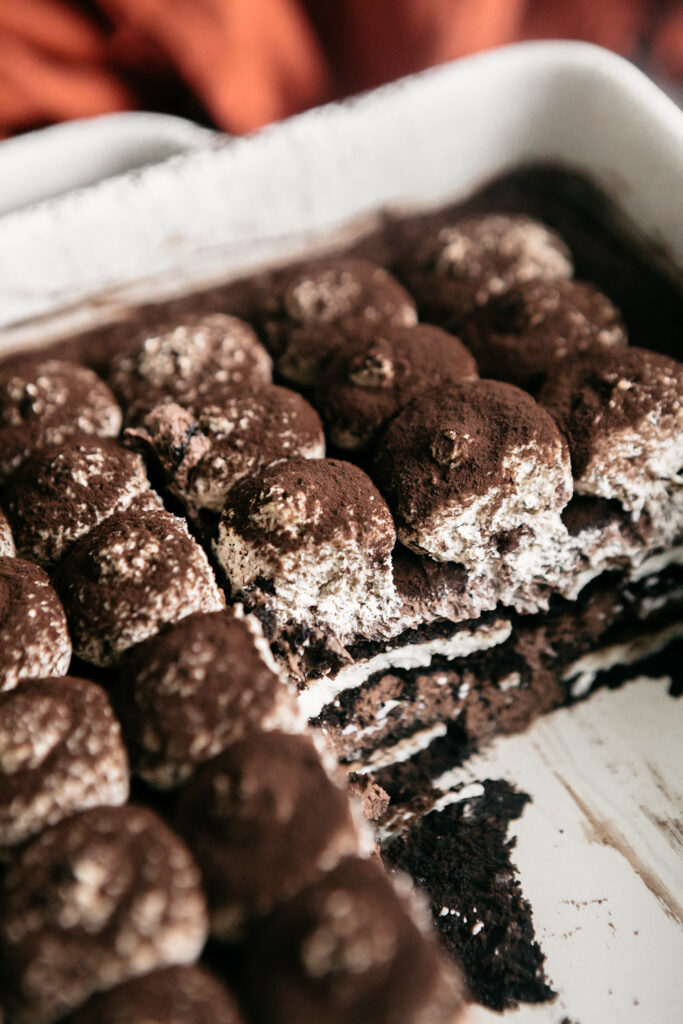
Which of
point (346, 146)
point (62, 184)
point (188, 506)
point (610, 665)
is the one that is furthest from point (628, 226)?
point (62, 184)

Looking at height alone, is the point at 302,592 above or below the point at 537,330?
below

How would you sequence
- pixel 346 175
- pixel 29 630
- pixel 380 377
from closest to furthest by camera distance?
pixel 29 630
pixel 380 377
pixel 346 175

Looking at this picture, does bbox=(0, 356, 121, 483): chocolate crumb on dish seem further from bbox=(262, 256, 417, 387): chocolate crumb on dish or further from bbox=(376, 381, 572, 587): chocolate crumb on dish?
bbox=(376, 381, 572, 587): chocolate crumb on dish

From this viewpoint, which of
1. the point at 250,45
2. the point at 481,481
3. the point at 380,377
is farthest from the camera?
the point at 250,45

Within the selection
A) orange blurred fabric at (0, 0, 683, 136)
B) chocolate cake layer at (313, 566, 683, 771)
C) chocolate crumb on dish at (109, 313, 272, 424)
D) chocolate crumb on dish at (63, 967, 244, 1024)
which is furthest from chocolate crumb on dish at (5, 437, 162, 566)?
orange blurred fabric at (0, 0, 683, 136)

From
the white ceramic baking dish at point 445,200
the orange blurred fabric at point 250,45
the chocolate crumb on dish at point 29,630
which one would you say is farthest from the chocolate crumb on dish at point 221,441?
the orange blurred fabric at point 250,45

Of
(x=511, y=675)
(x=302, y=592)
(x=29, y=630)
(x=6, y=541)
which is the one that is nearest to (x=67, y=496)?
(x=6, y=541)

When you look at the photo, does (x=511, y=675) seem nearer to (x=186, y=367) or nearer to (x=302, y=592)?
(x=302, y=592)
